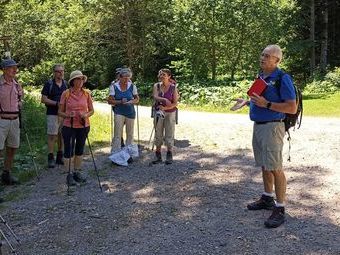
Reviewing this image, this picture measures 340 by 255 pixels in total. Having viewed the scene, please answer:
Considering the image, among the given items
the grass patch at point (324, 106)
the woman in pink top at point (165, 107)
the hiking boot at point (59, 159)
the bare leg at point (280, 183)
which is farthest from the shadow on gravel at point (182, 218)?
the grass patch at point (324, 106)

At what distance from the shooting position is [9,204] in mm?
7336

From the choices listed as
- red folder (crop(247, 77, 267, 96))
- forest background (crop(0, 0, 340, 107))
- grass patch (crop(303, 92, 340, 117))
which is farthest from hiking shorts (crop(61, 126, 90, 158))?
forest background (crop(0, 0, 340, 107))

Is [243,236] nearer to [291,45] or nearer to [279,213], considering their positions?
[279,213]

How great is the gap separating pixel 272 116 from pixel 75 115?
3.38 m

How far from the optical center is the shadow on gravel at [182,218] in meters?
5.39

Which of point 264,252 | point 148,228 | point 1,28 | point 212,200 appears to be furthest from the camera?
point 1,28

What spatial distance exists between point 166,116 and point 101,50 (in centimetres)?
2397

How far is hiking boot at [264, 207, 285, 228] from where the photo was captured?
5.70 metres

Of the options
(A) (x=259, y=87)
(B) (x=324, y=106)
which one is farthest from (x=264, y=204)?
(B) (x=324, y=106)

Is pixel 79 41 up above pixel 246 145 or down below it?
above

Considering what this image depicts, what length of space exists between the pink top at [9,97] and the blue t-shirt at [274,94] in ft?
13.8

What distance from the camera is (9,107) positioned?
313 inches

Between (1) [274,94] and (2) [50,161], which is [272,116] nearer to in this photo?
(1) [274,94]

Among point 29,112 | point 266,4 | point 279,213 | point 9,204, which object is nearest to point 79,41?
point 266,4
